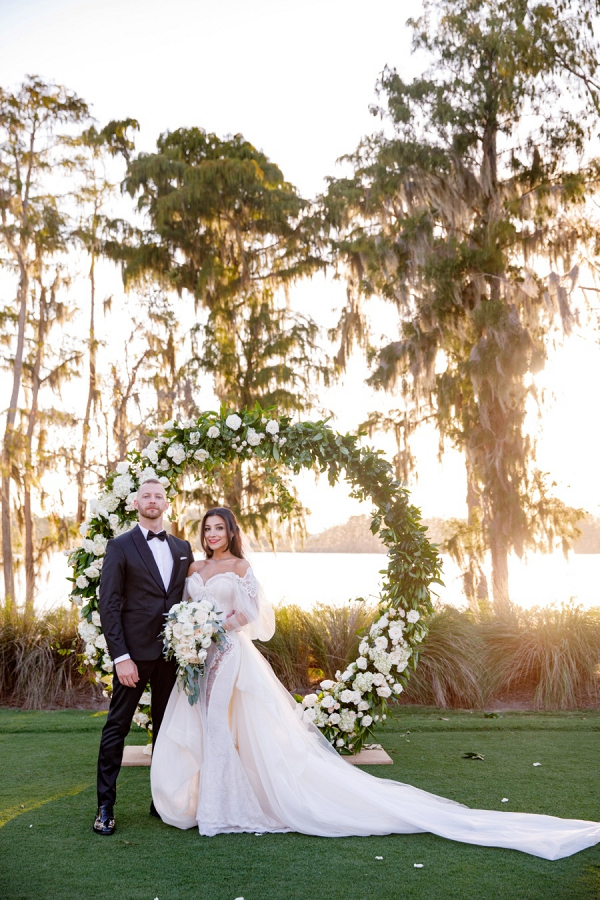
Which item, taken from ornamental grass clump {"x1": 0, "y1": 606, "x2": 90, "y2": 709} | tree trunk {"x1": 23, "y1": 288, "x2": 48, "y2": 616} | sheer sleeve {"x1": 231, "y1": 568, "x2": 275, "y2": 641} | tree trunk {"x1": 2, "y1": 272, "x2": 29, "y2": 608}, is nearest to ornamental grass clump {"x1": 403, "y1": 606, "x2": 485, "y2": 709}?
sheer sleeve {"x1": 231, "y1": 568, "x2": 275, "y2": 641}

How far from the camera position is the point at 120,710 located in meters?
4.21

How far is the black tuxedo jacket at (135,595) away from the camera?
418 centimetres

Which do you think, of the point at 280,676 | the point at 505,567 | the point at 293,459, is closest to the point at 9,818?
the point at 293,459

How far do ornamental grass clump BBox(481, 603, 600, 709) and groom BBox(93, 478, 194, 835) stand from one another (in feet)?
14.8

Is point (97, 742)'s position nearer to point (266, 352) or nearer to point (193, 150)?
point (266, 352)

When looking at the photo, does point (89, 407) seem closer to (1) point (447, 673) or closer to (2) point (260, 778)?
(1) point (447, 673)

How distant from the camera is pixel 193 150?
15.0 meters

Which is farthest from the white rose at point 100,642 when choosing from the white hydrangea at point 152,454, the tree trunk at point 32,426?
the tree trunk at point 32,426

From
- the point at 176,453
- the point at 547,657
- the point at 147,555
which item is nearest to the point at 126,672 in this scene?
the point at 147,555

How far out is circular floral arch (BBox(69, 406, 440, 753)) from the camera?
216 inches

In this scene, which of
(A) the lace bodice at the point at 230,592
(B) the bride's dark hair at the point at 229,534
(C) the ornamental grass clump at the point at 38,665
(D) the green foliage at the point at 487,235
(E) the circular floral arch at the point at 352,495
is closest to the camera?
(A) the lace bodice at the point at 230,592

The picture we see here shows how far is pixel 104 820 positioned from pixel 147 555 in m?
1.41

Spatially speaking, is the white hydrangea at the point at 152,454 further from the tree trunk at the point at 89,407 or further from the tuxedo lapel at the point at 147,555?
the tree trunk at the point at 89,407

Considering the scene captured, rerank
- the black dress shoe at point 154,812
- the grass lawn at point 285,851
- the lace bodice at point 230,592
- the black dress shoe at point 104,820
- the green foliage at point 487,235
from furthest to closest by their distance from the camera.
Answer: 1. the green foliage at point 487,235
2. the lace bodice at point 230,592
3. the black dress shoe at point 154,812
4. the black dress shoe at point 104,820
5. the grass lawn at point 285,851
